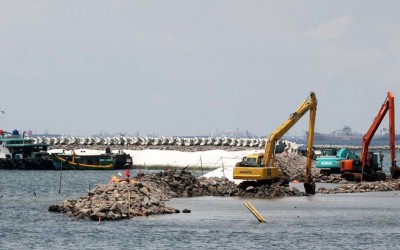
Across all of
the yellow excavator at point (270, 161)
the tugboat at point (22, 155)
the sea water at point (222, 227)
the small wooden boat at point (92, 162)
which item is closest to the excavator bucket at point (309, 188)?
the yellow excavator at point (270, 161)

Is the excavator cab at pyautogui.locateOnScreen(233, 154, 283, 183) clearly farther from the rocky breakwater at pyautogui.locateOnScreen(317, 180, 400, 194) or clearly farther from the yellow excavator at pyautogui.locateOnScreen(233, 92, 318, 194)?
the rocky breakwater at pyautogui.locateOnScreen(317, 180, 400, 194)

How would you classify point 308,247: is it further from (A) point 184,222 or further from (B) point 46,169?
(B) point 46,169

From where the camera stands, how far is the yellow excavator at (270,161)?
65000 mm

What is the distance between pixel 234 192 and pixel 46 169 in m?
54.1

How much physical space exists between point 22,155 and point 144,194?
6718 centimetres

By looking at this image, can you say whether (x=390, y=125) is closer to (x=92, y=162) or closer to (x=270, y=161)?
(x=270, y=161)

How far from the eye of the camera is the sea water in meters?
41.0

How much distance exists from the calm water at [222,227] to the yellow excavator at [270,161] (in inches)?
84.9

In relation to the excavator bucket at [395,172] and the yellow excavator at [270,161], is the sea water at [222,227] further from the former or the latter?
the excavator bucket at [395,172]

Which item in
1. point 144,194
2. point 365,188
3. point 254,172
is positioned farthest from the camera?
point 365,188

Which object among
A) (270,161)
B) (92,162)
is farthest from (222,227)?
(92,162)

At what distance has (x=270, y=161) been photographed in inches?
2638

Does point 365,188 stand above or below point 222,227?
above

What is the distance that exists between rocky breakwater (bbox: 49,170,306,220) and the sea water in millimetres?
935
